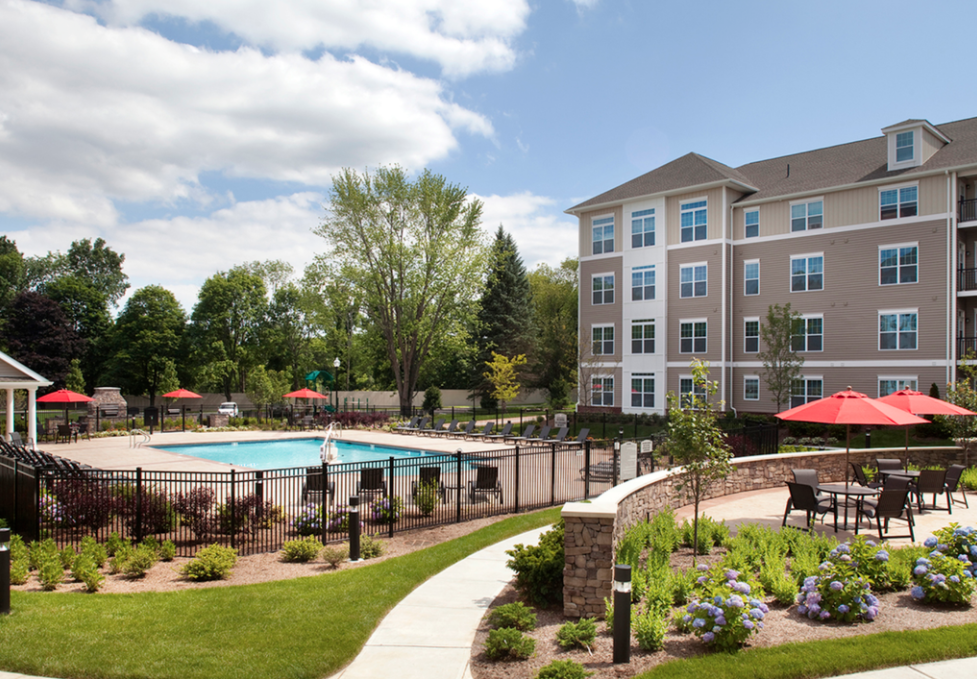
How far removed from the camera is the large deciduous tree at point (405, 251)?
144ft

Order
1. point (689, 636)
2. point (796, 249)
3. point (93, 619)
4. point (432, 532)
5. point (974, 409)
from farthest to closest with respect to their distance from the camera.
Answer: point (796, 249) < point (974, 409) < point (432, 532) < point (93, 619) < point (689, 636)

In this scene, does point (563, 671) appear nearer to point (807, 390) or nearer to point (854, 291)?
point (807, 390)

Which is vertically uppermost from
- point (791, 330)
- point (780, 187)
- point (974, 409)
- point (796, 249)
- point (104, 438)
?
point (780, 187)

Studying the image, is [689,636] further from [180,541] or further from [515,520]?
[180,541]

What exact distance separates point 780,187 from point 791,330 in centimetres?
797

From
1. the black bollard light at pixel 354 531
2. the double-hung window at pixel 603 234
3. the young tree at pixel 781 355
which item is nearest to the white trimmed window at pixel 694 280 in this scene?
the young tree at pixel 781 355

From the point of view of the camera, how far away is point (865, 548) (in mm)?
7559

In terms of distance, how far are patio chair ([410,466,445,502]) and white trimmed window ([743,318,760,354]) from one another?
82.5 ft

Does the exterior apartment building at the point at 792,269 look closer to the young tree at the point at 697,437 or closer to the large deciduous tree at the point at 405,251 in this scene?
the large deciduous tree at the point at 405,251

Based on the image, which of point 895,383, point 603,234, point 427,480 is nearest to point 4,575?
point 427,480

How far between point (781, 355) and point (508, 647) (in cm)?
2871

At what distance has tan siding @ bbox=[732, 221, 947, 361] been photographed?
29.0 meters

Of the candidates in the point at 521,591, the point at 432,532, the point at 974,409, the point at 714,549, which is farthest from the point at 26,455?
the point at 974,409

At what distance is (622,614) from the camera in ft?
19.3
